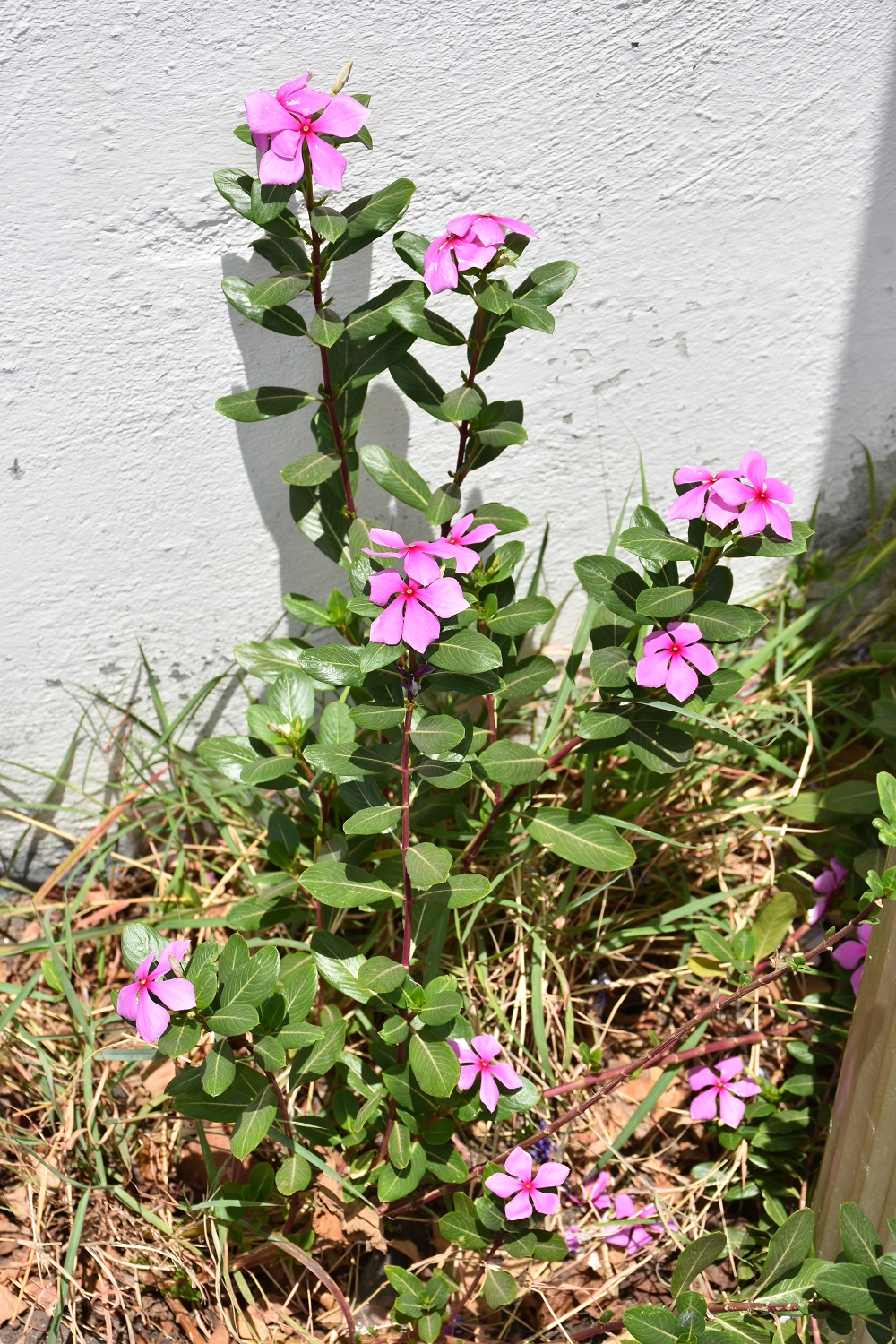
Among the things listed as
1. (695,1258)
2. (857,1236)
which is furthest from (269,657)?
(857,1236)

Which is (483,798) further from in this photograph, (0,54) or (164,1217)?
(0,54)

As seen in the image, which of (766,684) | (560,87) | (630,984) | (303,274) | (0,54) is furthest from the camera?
(766,684)

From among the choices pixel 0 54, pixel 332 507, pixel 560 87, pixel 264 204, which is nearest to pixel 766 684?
pixel 332 507

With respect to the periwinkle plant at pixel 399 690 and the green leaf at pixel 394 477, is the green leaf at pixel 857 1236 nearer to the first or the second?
the periwinkle plant at pixel 399 690

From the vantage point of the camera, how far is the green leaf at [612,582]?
1.67 metres

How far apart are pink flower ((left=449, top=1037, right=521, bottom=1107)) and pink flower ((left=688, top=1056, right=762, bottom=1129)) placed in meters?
0.46

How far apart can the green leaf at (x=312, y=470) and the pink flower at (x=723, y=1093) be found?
136 cm

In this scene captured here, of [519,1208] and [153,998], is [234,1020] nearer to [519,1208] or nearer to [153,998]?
[153,998]

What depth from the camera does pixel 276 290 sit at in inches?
64.4

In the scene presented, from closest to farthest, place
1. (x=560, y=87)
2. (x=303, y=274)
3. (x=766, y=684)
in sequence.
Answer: (x=303, y=274) → (x=560, y=87) → (x=766, y=684)

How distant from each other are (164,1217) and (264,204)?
177cm

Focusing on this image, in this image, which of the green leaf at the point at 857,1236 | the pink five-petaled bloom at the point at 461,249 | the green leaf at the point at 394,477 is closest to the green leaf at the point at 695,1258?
the green leaf at the point at 857,1236

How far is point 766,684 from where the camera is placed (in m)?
2.52

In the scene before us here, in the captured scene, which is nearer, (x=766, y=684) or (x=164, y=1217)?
(x=164, y=1217)
